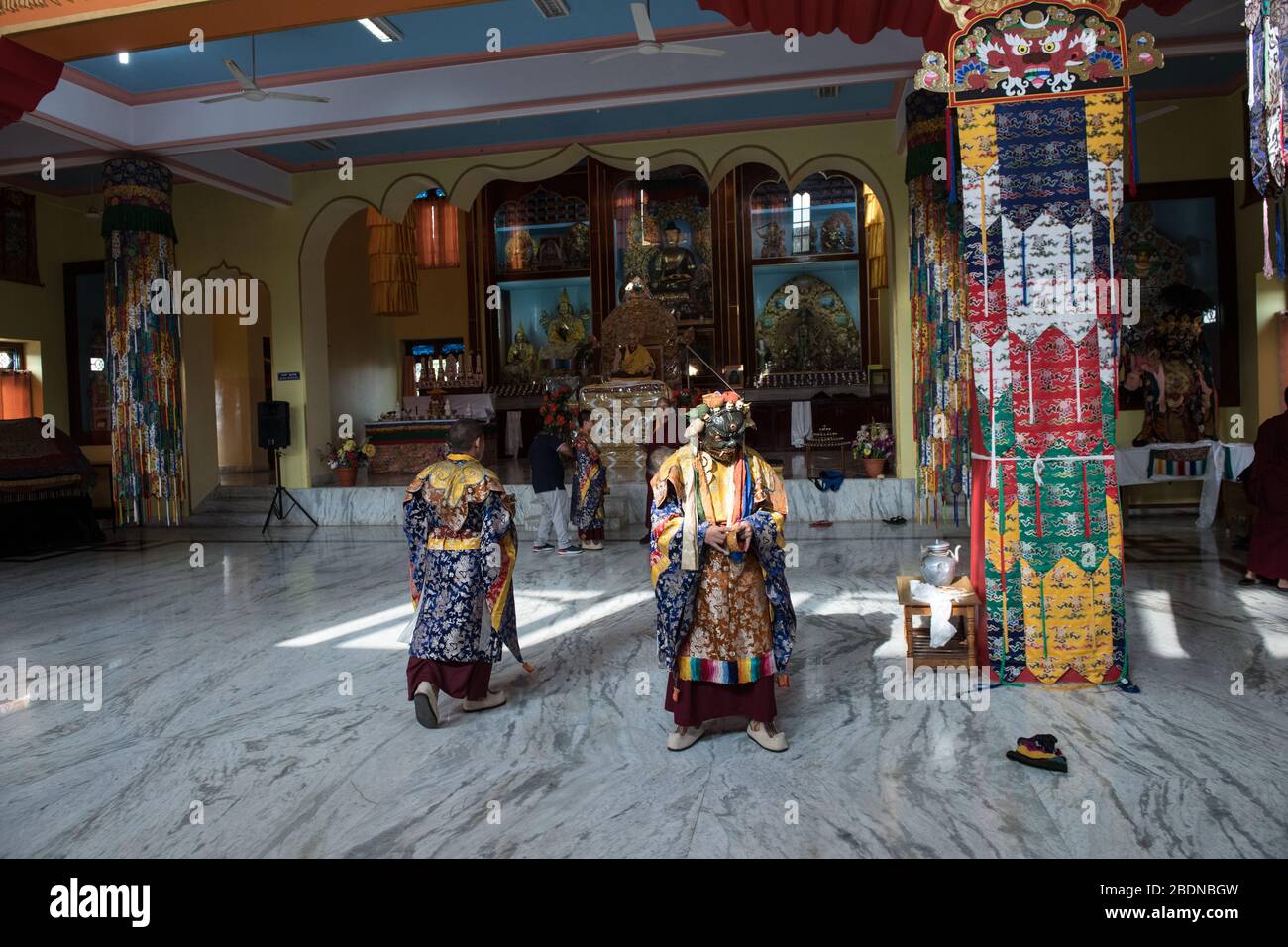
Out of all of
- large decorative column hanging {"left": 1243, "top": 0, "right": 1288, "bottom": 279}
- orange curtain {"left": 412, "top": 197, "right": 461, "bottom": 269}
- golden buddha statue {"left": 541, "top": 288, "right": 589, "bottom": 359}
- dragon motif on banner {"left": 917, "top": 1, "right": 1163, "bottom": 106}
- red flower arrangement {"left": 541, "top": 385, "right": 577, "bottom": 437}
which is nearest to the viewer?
large decorative column hanging {"left": 1243, "top": 0, "right": 1288, "bottom": 279}

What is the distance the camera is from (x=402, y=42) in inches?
328

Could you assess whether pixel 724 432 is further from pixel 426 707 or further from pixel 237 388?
pixel 237 388

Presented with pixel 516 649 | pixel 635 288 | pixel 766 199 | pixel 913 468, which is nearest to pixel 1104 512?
pixel 516 649

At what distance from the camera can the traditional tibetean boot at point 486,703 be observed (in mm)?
4219

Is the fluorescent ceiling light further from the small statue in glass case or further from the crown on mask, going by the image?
the small statue in glass case

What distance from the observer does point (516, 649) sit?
4414 mm

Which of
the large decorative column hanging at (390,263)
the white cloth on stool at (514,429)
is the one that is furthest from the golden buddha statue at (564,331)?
the large decorative column hanging at (390,263)

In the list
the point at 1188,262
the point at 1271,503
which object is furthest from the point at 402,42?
the point at 1188,262

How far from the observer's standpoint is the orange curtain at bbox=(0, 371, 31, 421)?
12070 mm

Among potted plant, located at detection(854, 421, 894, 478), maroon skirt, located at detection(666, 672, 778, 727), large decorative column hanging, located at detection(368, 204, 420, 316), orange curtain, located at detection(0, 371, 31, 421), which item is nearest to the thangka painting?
potted plant, located at detection(854, 421, 894, 478)

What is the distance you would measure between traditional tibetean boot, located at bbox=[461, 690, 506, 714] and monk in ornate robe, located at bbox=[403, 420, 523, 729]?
53 millimetres

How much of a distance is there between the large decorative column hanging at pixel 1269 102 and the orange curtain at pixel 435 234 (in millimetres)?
13062

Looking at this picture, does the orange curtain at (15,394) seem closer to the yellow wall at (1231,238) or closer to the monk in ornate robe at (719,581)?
the monk in ornate robe at (719,581)

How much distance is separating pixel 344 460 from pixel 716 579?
895 cm
